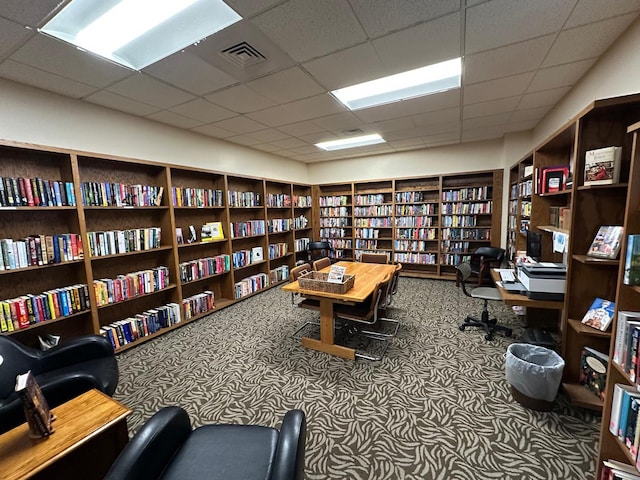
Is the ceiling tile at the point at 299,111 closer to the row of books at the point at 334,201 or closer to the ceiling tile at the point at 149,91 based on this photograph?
the ceiling tile at the point at 149,91

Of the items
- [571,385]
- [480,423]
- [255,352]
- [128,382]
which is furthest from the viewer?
[255,352]

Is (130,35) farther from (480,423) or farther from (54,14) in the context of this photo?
(480,423)

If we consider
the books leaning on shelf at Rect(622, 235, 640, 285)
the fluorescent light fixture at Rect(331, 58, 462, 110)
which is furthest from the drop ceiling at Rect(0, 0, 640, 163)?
the books leaning on shelf at Rect(622, 235, 640, 285)

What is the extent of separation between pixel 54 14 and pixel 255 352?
118 inches

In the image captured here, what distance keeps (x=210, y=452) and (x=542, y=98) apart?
4.40 meters

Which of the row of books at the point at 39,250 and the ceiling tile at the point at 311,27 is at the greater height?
the ceiling tile at the point at 311,27

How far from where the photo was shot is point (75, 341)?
2.07 meters

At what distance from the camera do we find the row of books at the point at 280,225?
5.21m

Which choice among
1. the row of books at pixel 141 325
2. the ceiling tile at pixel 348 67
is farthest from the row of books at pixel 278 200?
the ceiling tile at pixel 348 67

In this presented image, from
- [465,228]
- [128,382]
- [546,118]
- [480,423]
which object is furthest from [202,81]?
[465,228]

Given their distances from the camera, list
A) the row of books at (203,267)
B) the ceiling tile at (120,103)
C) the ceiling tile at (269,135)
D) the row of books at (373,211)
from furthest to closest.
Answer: the row of books at (373,211) < the ceiling tile at (269,135) < the row of books at (203,267) < the ceiling tile at (120,103)

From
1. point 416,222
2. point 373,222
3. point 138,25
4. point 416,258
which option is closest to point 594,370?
point 416,258

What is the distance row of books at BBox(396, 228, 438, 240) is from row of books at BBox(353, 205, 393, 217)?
0.47 m

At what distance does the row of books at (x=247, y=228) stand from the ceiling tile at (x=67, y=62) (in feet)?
7.88
